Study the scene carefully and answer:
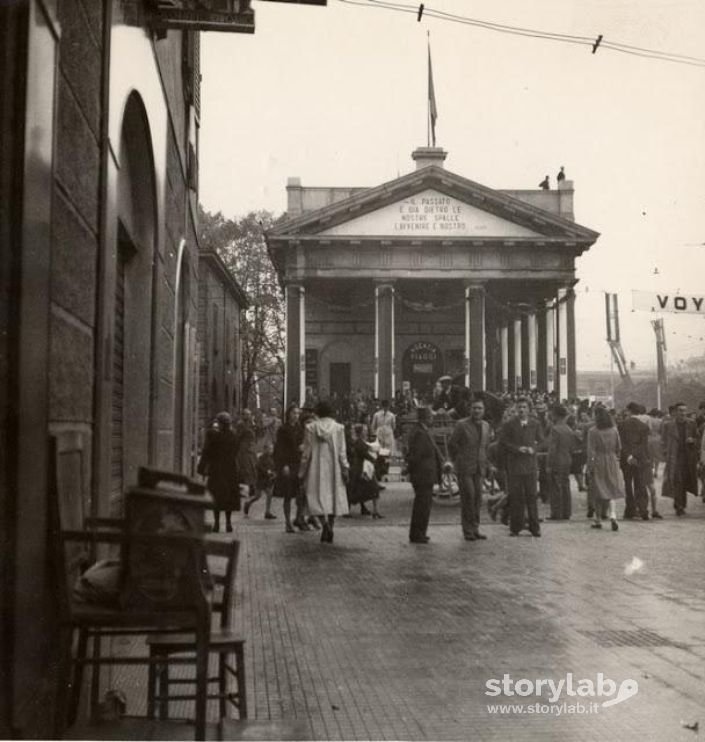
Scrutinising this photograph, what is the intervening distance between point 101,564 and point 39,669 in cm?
59

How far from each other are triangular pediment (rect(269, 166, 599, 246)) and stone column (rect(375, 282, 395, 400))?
2.03m

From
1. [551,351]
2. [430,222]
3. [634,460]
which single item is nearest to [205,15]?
[634,460]

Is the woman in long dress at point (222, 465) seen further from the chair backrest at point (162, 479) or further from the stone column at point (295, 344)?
the stone column at point (295, 344)

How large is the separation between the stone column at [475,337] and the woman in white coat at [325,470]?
24142mm

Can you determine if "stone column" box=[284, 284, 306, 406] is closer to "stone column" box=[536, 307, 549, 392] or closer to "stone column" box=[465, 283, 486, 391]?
"stone column" box=[465, 283, 486, 391]

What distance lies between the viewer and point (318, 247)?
37.2 metres

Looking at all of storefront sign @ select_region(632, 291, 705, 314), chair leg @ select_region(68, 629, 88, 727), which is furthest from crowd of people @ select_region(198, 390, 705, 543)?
chair leg @ select_region(68, 629, 88, 727)

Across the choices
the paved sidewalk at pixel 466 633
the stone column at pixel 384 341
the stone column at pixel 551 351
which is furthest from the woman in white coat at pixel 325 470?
the stone column at pixel 551 351

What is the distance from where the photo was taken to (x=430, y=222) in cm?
3734

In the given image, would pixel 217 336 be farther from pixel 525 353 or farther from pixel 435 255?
pixel 525 353

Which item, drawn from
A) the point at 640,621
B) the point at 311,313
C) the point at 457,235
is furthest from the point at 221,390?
the point at 640,621

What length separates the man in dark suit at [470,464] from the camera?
42.2ft

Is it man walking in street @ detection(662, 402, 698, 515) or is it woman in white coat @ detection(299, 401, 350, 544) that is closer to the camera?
woman in white coat @ detection(299, 401, 350, 544)

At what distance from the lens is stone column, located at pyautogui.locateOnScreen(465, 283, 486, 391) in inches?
1454
